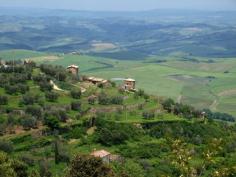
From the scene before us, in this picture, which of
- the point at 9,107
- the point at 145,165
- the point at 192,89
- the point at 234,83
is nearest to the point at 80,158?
the point at 145,165

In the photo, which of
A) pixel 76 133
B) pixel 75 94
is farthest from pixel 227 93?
pixel 76 133

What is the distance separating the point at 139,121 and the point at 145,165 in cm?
1365

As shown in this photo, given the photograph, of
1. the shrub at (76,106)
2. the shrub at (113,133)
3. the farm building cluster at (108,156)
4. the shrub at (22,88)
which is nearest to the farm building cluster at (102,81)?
the shrub at (22,88)

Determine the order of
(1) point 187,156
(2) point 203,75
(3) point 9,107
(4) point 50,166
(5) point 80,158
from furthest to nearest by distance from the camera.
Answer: (2) point 203,75, (3) point 9,107, (4) point 50,166, (5) point 80,158, (1) point 187,156

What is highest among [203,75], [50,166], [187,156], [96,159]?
[187,156]

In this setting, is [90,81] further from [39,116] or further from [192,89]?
[192,89]

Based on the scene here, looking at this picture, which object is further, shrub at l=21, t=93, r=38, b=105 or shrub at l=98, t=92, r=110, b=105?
shrub at l=98, t=92, r=110, b=105

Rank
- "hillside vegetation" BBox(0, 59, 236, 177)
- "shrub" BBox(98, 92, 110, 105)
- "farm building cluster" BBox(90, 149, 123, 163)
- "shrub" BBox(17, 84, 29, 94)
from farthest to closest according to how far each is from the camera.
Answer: "shrub" BBox(98, 92, 110, 105) < "shrub" BBox(17, 84, 29, 94) < "farm building cluster" BBox(90, 149, 123, 163) < "hillside vegetation" BBox(0, 59, 236, 177)

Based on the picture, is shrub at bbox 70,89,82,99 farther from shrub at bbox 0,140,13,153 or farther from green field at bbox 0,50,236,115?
green field at bbox 0,50,236,115

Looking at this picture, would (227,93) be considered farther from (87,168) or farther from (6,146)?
(87,168)

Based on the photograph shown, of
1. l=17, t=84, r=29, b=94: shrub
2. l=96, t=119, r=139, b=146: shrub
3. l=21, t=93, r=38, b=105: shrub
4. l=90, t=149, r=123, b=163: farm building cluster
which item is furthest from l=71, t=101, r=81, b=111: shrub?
l=90, t=149, r=123, b=163: farm building cluster

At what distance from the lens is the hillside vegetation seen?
54344 mm

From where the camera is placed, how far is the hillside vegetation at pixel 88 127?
5434cm

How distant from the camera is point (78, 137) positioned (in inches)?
2434
